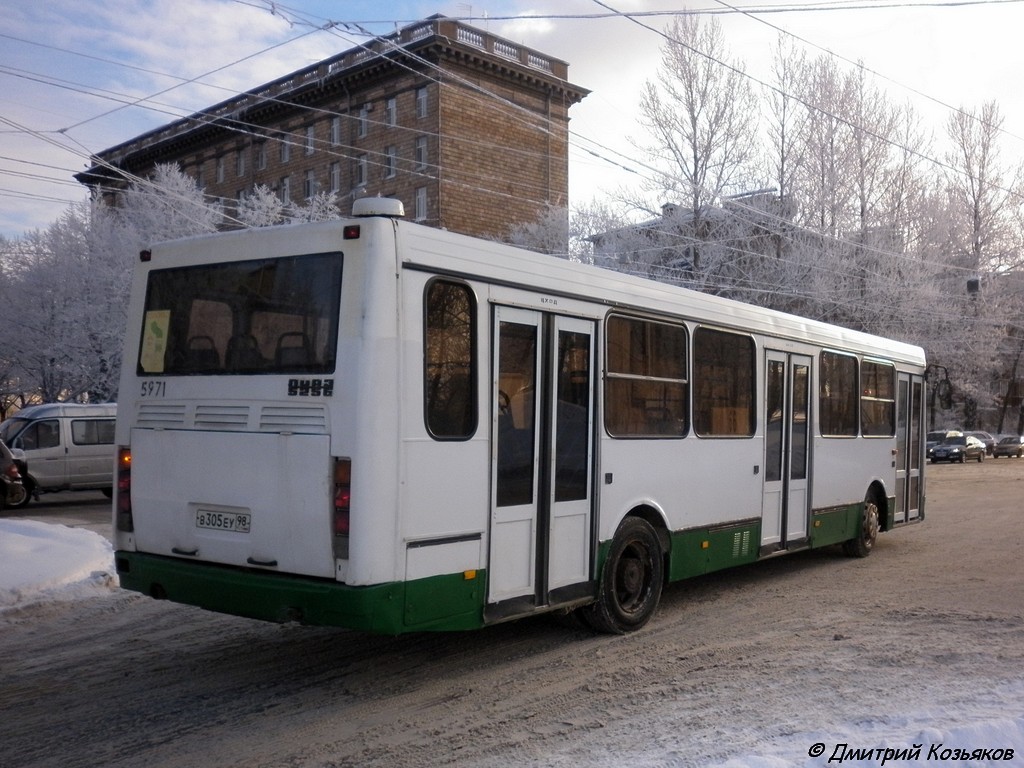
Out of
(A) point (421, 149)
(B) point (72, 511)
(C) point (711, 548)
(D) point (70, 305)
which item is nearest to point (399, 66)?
(A) point (421, 149)

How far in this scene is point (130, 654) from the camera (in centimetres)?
783

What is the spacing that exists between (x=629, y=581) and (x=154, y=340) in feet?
13.6

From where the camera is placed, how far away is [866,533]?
13.4 m

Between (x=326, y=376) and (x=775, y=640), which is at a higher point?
(x=326, y=376)

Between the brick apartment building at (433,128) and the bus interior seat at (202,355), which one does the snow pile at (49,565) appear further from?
A: the brick apartment building at (433,128)

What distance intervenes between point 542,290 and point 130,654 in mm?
4119

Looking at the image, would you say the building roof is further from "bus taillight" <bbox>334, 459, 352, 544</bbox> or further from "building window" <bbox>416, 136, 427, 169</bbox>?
"bus taillight" <bbox>334, 459, 352, 544</bbox>

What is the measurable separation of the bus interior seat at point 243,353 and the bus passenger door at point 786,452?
5.85m

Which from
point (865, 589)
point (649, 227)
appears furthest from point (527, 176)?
point (865, 589)

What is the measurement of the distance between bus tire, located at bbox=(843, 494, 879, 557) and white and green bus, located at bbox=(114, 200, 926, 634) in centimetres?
484

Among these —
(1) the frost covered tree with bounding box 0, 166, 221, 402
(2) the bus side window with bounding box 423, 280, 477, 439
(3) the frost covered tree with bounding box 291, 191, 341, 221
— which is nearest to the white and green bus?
(2) the bus side window with bounding box 423, 280, 477, 439

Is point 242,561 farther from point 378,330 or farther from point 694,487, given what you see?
point 694,487

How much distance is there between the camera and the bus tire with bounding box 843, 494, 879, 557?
1320 cm

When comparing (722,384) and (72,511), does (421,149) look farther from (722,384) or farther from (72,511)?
(722,384)
